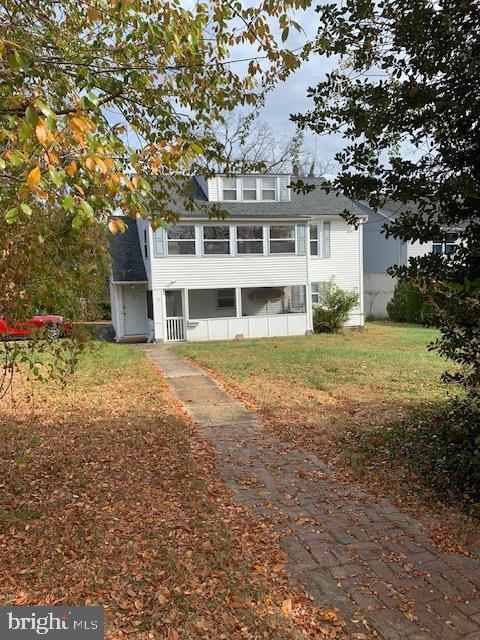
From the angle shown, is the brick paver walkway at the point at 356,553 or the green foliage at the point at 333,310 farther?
the green foliage at the point at 333,310

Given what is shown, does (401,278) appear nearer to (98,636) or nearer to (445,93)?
(445,93)

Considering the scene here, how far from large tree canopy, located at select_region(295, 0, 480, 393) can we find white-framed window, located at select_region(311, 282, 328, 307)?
16712 mm

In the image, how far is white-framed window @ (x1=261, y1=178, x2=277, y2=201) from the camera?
20156 millimetres

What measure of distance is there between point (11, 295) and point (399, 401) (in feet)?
20.9

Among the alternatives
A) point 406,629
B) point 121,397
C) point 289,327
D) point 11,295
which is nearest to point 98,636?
point 406,629

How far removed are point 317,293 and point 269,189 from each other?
5.33m

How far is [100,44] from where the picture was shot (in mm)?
4289

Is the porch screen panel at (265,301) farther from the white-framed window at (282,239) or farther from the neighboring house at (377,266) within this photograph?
the neighboring house at (377,266)

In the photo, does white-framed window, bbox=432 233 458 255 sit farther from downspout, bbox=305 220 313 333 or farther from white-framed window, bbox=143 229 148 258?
white-framed window, bbox=143 229 148 258

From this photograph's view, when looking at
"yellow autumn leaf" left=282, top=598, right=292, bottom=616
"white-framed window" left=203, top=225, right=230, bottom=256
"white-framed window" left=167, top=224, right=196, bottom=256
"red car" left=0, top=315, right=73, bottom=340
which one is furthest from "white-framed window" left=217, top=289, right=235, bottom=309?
"yellow autumn leaf" left=282, top=598, right=292, bottom=616

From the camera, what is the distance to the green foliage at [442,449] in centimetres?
415

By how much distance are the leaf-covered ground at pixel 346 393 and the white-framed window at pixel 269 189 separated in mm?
7140

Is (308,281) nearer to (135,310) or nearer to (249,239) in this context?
(249,239)

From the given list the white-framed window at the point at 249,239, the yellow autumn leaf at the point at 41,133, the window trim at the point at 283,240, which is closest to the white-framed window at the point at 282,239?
the window trim at the point at 283,240
